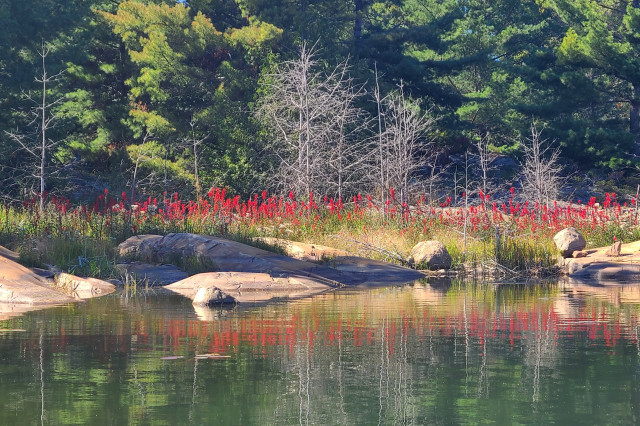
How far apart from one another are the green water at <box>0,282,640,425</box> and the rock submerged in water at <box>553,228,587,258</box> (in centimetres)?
706

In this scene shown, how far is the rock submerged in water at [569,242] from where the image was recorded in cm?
2112

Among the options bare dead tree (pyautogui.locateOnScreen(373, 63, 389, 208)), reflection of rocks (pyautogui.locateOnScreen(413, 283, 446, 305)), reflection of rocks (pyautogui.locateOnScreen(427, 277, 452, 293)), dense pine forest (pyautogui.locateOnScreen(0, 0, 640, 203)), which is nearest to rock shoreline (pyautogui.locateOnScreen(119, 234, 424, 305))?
reflection of rocks (pyautogui.locateOnScreen(427, 277, 452, 293))

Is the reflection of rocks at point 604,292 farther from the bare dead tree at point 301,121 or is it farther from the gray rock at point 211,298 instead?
the bare dead tree at point 301,121

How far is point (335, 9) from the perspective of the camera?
4475 cm

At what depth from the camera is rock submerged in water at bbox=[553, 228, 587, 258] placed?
69.3 ft

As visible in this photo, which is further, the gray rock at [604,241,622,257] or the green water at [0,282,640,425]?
the gray rock at [604,241,622,257]

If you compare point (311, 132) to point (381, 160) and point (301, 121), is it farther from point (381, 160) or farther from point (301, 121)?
point (381, 160)

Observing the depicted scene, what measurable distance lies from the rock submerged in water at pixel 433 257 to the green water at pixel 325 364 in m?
6.16

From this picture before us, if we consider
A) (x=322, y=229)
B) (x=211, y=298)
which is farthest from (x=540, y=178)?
(x=211, y=298)

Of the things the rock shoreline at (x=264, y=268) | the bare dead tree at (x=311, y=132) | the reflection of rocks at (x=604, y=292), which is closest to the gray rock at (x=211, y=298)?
the rock shoreline at (x=264, y=268)

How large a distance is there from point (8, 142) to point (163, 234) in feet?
40.5

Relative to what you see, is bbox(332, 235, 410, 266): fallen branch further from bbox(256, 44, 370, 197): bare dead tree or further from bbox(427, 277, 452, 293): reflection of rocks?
bbox(256, 44, 370, 197): bare dead tree

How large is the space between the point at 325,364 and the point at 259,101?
85.6 ft

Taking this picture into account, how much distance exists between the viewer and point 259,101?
113 ft
